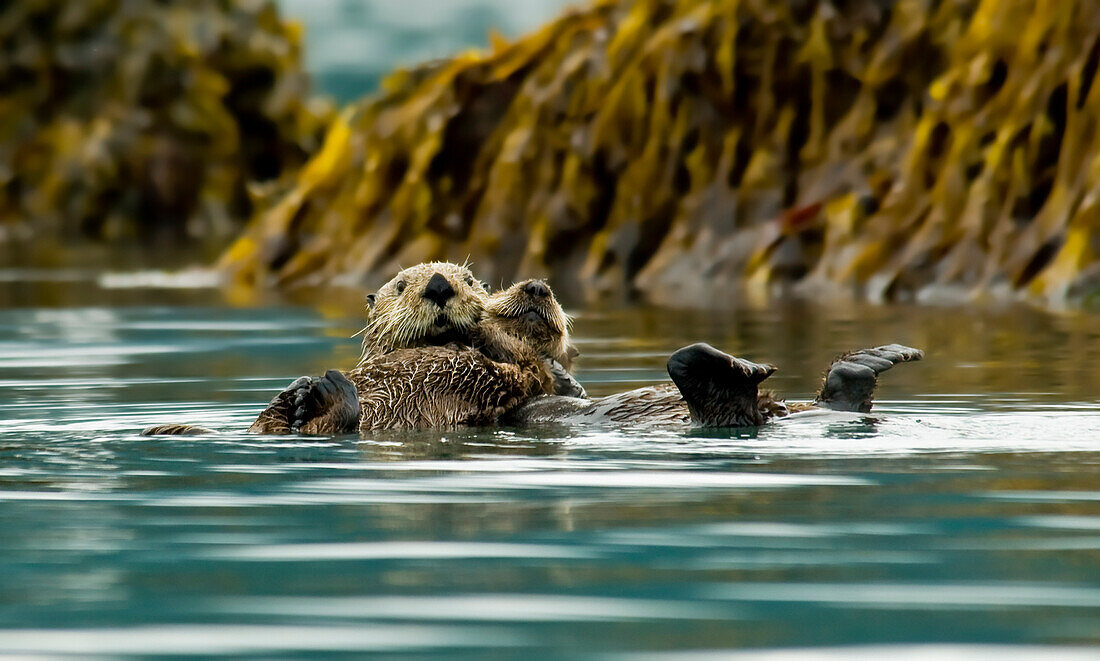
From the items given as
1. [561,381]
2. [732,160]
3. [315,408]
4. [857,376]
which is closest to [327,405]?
[315,408]

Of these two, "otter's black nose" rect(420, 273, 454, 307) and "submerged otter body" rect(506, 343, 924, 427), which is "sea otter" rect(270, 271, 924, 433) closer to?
"submerged otter body" rect(506, 343, 924, 427)

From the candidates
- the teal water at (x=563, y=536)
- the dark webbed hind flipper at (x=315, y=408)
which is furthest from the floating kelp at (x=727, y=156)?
the dark webbed hind flipper at (x=315, y=408)

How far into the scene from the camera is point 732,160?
2547 centimetres

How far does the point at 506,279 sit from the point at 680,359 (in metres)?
18.1

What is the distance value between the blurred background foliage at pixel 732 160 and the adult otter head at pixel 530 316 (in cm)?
1085

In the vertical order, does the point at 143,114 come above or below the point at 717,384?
above

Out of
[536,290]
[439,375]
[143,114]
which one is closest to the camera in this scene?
[439,375]

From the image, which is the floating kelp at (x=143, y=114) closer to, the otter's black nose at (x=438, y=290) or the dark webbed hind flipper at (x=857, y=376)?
the otter's black nose at (x=438, y=290)

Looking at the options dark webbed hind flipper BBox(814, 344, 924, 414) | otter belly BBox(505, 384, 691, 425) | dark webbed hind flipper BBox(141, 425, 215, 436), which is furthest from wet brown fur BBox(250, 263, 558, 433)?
dark webbed hind flipper BBox(814, 344, 924, 414)

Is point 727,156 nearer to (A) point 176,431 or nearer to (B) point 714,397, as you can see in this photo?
(B) point 714,397

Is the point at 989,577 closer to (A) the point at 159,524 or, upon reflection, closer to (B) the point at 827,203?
(A) the point at 159,524

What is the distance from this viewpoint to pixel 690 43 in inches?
1020

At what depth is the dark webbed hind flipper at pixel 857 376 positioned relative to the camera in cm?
735

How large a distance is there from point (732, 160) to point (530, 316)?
701 inches
